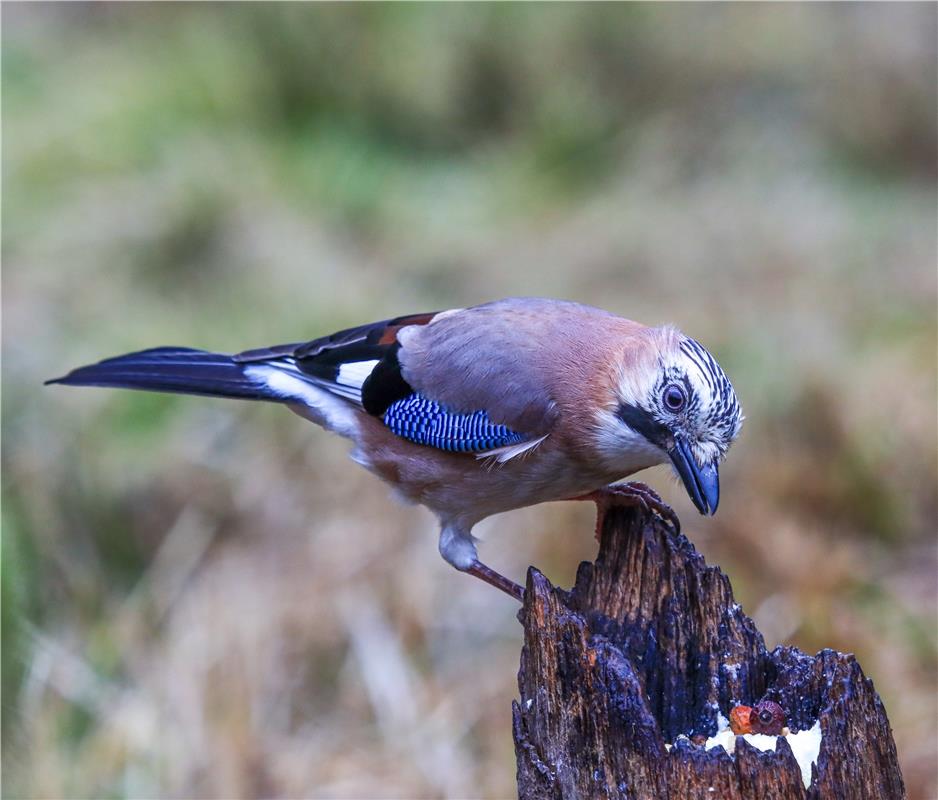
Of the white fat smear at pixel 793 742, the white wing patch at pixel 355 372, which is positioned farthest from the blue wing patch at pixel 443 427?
the white fat smear at pixel 793 742

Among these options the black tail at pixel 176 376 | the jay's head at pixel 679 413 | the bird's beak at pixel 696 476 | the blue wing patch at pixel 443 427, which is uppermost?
the black tail at pixel 176 376

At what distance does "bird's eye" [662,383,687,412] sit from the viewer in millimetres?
2971

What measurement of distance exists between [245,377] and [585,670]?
1893 millimetres

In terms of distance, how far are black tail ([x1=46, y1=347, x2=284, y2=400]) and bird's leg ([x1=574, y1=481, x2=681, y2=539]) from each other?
1.23m

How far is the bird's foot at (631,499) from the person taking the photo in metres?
3.14

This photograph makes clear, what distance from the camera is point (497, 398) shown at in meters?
3.40

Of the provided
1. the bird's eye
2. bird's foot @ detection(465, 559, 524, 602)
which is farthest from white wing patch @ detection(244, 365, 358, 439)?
the bird's eye

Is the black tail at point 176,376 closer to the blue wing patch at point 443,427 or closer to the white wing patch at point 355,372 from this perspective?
the white wing patch at point 355,372

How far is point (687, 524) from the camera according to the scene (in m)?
5.38

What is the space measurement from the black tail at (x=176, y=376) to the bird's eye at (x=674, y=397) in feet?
4.81

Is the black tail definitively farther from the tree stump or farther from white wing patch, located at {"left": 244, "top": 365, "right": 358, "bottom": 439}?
the tree stump

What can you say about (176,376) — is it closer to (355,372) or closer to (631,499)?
(355,372)

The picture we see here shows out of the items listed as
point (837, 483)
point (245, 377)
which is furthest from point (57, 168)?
point (837, 483)

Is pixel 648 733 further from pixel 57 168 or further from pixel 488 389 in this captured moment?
pixel 57 168
